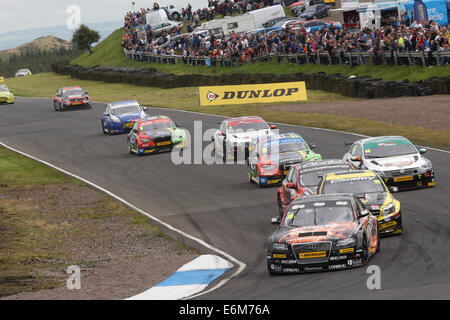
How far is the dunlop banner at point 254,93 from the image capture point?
45.0 m

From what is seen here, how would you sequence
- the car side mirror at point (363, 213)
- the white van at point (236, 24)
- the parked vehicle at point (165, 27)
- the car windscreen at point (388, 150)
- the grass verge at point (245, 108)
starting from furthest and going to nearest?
1. the parked vehicle at point (165, 27)
2. the white van at point (236, 24)
3. the grass verge at point (245, 108)
4. the car windscreen at point (388, 150)
5. the car side mirror at point (363, 213)

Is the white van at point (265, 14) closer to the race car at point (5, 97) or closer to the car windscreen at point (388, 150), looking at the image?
the race car at point (5, 97)

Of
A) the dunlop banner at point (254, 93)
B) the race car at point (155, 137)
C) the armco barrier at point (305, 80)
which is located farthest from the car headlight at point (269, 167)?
the dunlop banner at point (254, 93)

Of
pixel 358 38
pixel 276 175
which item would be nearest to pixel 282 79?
pixel 358 38

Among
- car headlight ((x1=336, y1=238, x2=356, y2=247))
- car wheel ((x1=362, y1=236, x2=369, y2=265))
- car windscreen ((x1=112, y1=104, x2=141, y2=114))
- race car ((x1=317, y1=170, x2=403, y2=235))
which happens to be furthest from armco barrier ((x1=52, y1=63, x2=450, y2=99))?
car headlight ((x1=336, y1=238, x2=356, y2=247))

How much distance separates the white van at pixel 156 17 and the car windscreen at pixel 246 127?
4738 centimetres

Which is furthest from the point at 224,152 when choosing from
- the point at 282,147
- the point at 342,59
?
the point at 342,59

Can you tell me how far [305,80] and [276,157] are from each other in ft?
84.3

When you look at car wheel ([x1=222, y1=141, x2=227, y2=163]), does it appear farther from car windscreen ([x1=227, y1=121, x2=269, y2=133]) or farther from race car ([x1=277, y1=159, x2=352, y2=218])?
race car ([x1=277, y1=159, x2=352, y2=218])

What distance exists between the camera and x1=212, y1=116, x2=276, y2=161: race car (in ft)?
91.2

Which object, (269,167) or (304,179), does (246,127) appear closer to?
(269,167)

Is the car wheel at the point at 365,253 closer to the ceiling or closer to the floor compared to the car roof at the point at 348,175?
closer to the floor

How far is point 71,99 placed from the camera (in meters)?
51.7
